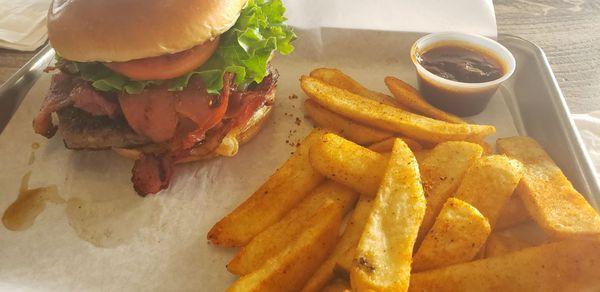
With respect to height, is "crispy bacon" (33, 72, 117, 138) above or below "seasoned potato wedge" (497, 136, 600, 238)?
below

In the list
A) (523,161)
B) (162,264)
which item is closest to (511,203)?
(523,161)

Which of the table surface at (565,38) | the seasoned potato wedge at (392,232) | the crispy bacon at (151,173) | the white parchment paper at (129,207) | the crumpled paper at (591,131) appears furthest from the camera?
the table surface at (565,38)

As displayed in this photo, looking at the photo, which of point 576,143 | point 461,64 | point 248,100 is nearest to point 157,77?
point 248,100

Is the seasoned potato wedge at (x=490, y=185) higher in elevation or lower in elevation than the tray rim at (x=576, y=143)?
higher

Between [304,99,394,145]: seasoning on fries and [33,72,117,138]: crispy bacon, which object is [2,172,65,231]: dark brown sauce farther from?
[304,99,394,145]: seasoning on fries

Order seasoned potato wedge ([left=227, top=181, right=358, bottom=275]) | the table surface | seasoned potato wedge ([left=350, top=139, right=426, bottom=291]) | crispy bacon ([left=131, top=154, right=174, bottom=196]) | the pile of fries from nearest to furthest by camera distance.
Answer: seasoned potato wedge ([left=350, top=139, right=426, bottom=291]), the pile of fries, seasoned potato wedge ([left=227, top=181, right=358, bottom=275]), crispy bacon ([left=131, top=154, right=174, bottom=196]), the table surface

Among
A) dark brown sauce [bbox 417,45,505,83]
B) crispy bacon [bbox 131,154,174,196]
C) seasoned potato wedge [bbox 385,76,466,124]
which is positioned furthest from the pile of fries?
crispy bacon [bbox 131,154,174,196]

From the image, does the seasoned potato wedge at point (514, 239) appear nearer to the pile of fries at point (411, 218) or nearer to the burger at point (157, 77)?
the pile of fries at point (411, 218)

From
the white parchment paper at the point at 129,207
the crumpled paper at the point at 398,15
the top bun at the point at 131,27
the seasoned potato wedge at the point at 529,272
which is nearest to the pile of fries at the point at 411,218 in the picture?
the seasoned potato wedge at the point at 529,272
